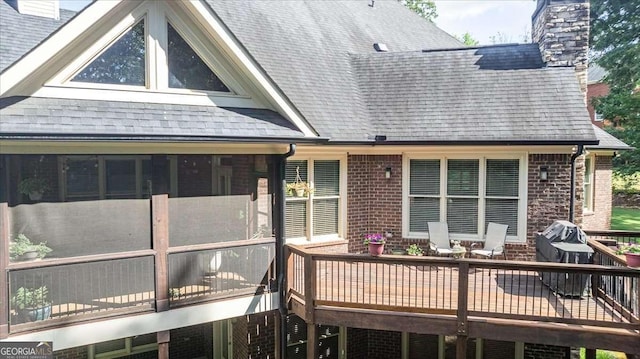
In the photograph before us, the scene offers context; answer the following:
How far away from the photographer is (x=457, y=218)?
9.70 metres

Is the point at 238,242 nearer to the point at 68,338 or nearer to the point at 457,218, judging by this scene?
the point at 68,338

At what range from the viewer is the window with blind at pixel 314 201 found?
9.15 meters

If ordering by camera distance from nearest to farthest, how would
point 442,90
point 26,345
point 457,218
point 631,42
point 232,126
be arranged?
point 26,345
point 232,126
point 457,218
point 442,90
point 631,42

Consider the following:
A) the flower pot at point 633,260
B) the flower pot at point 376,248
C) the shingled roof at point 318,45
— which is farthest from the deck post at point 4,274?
the flower pot at point 633,260

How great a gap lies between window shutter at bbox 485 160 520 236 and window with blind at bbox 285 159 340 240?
318cm

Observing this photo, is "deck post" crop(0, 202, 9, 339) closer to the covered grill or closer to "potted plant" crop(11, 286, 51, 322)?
"potted plant" crop(11, 286, 51, 322)

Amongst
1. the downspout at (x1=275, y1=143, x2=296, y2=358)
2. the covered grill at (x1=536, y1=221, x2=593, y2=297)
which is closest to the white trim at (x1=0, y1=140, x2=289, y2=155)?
the downspout at (x1=275, y1=143, x2=296, y2=358)

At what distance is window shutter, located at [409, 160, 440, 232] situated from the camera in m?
9.75

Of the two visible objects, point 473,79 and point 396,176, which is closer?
point 396,176

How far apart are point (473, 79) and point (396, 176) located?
10.00 feet

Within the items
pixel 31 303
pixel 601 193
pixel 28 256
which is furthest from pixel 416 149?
pixel 601 193

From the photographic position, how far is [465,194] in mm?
9602

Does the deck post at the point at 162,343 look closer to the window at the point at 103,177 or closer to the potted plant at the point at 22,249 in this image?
the potted plant at the point at 22,249

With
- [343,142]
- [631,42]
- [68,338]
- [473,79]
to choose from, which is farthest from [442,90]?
[631,42]
